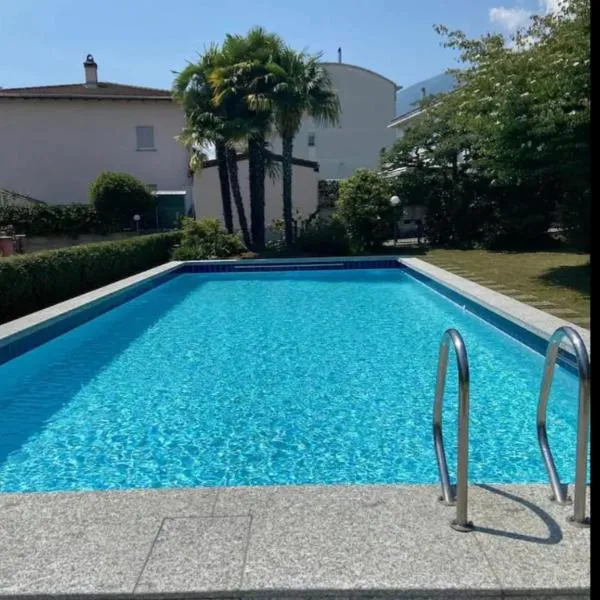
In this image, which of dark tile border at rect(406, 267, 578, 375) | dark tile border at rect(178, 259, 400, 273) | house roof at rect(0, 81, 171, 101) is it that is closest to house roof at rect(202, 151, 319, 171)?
dark tile border at rect(178, 259, 400, 273)

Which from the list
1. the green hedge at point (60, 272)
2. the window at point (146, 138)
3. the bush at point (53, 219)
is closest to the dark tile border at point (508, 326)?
the green hedge at point (60, 272)

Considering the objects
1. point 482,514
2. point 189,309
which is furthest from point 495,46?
point 482,514

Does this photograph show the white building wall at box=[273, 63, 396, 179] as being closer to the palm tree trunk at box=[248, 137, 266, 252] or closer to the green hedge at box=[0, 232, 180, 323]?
the palm tree trunk at box=[248, 137, 266, 252]

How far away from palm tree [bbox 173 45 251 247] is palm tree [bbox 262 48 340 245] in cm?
156

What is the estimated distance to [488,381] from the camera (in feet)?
22.8

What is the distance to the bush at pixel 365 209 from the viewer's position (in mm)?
20328

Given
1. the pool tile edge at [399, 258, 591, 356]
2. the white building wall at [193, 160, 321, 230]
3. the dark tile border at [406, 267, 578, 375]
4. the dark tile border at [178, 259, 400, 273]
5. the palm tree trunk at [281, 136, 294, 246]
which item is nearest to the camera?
the dark tile border at [406, 267, 578, 375]

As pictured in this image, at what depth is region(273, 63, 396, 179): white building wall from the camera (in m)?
38.2

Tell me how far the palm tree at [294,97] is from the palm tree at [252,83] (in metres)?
0.30

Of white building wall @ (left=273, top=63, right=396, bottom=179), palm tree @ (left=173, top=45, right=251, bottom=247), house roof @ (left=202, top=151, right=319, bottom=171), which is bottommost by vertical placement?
house roof @ (left=202, top=151, right=319, bottom=171)

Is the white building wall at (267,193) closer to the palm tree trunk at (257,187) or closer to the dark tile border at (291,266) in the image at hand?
the palm tree trunk at (257,187)

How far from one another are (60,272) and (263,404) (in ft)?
22.9

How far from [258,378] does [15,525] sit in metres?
4.23

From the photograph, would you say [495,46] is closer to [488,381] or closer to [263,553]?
[488,381]
